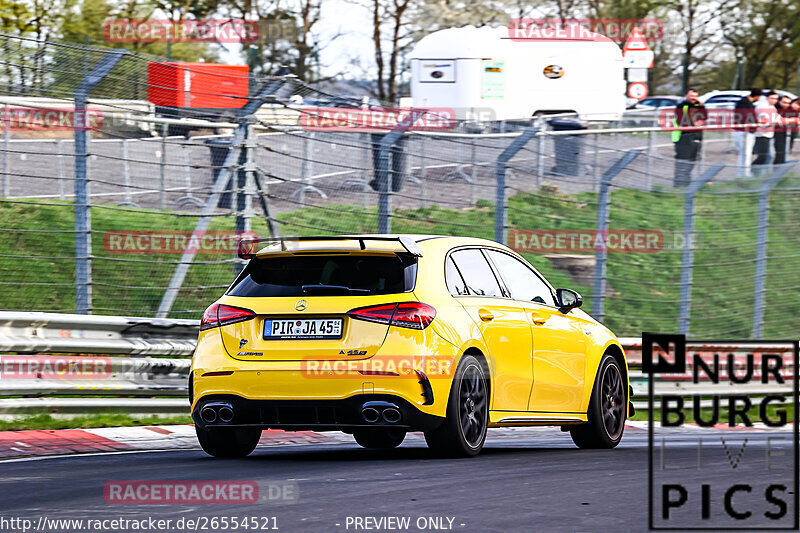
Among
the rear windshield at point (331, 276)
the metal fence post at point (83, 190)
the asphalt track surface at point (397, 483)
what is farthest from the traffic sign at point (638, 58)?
the rear windshield at point (331, 276)

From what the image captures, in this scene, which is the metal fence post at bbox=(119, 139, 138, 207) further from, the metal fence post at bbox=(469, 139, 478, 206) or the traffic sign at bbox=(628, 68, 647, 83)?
the traffic sign at bbox=(628, 68, 647, 83)

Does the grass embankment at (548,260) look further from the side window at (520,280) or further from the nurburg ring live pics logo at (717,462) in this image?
the side window at (520,280)

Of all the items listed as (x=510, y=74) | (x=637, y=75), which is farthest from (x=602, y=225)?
(x=637, y=75)

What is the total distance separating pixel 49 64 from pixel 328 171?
3.34 metres

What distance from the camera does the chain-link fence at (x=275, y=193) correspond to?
12.3 meters

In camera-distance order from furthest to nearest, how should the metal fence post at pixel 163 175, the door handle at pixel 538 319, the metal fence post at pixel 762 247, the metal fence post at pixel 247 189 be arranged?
the metal fence post at pixel 762 247
the metal fence post at pixel 163 175
the metal fence post at pixel 247 189
the door handle at pixel 538 319

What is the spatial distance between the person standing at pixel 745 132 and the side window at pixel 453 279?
26.2ft

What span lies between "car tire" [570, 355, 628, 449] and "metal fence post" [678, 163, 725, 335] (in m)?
5.13

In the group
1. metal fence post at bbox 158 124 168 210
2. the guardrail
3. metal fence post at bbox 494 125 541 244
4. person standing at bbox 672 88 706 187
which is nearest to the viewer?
the guardrail

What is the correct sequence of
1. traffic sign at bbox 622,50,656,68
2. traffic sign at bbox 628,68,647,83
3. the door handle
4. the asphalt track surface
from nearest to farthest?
the asphalt track surface, the door handle, traffic sign at bbox 622,50,656,68, traffic sign at bbox 628,68,647,83

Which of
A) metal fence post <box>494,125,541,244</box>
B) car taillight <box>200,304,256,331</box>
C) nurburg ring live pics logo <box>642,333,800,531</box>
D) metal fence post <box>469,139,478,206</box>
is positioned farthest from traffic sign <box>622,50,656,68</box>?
car taillight <box>200,304,256,331</box>

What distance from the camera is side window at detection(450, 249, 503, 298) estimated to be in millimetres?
9172

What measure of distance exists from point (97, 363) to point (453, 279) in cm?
349

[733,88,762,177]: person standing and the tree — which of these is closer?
[733,88,762,177]: person standing
